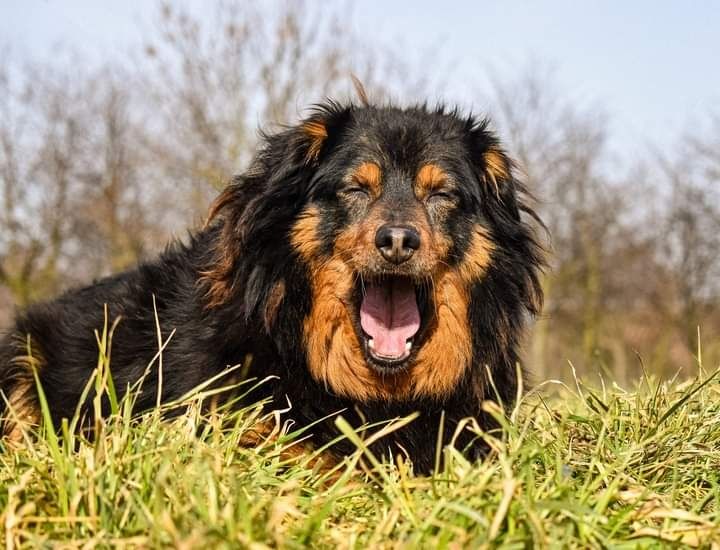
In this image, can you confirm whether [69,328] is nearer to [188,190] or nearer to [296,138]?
[296,138]

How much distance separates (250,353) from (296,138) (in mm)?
1203

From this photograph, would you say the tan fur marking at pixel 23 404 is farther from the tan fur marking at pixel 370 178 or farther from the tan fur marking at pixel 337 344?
the tan fur marking at pixel 370 178

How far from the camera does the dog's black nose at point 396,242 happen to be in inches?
150

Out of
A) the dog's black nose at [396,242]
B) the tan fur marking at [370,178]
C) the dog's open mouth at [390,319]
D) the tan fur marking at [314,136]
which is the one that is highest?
the tan fur marking at [314,136]

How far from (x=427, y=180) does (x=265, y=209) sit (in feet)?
2.91

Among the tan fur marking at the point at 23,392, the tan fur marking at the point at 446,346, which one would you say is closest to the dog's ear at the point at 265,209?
the tan fur marking at the point at 446,346

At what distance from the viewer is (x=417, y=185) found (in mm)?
4180

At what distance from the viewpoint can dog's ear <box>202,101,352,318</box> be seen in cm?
410

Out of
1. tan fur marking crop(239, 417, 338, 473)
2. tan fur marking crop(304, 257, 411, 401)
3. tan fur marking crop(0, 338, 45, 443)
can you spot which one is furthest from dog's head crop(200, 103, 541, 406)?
tan fur marking crop(0, 338, 45, 443)

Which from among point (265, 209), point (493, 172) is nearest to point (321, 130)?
point (265, 209)

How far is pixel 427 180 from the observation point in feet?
13.7

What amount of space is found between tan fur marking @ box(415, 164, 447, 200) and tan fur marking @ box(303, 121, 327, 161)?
57cm

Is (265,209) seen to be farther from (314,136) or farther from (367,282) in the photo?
(367,282)

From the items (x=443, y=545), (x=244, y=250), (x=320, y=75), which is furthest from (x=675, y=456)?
(x=320, y=75)
